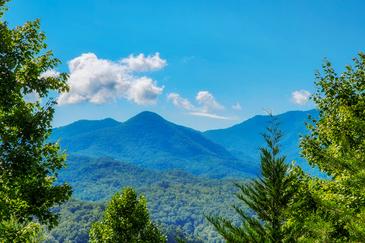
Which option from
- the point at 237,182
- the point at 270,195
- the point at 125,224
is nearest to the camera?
the point at 270,195

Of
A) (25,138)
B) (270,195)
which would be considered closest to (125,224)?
(25,138)

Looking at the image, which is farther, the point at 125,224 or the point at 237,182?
the point at 125,224

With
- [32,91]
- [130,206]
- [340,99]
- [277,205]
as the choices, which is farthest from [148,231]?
[277,205]

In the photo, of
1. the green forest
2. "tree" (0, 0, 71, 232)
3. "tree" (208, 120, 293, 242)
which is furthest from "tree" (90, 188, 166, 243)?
"tree" (208, 120, 293, 242)

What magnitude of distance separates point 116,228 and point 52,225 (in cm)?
2225

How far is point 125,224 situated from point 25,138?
24.1m

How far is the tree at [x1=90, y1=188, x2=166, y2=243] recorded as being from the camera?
38906 mm

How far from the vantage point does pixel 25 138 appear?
58.4 ft

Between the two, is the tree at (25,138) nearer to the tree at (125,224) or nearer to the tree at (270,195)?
the tree at (270,195)

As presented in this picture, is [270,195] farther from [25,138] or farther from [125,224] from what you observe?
[125,224]

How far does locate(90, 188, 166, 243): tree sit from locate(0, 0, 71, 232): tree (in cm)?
2078

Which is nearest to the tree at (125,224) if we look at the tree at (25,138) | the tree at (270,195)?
the tree at (25,138)

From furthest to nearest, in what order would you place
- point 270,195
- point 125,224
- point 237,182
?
point 125,224
point 237,182
point 270,195

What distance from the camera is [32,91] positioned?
19.4 metres
